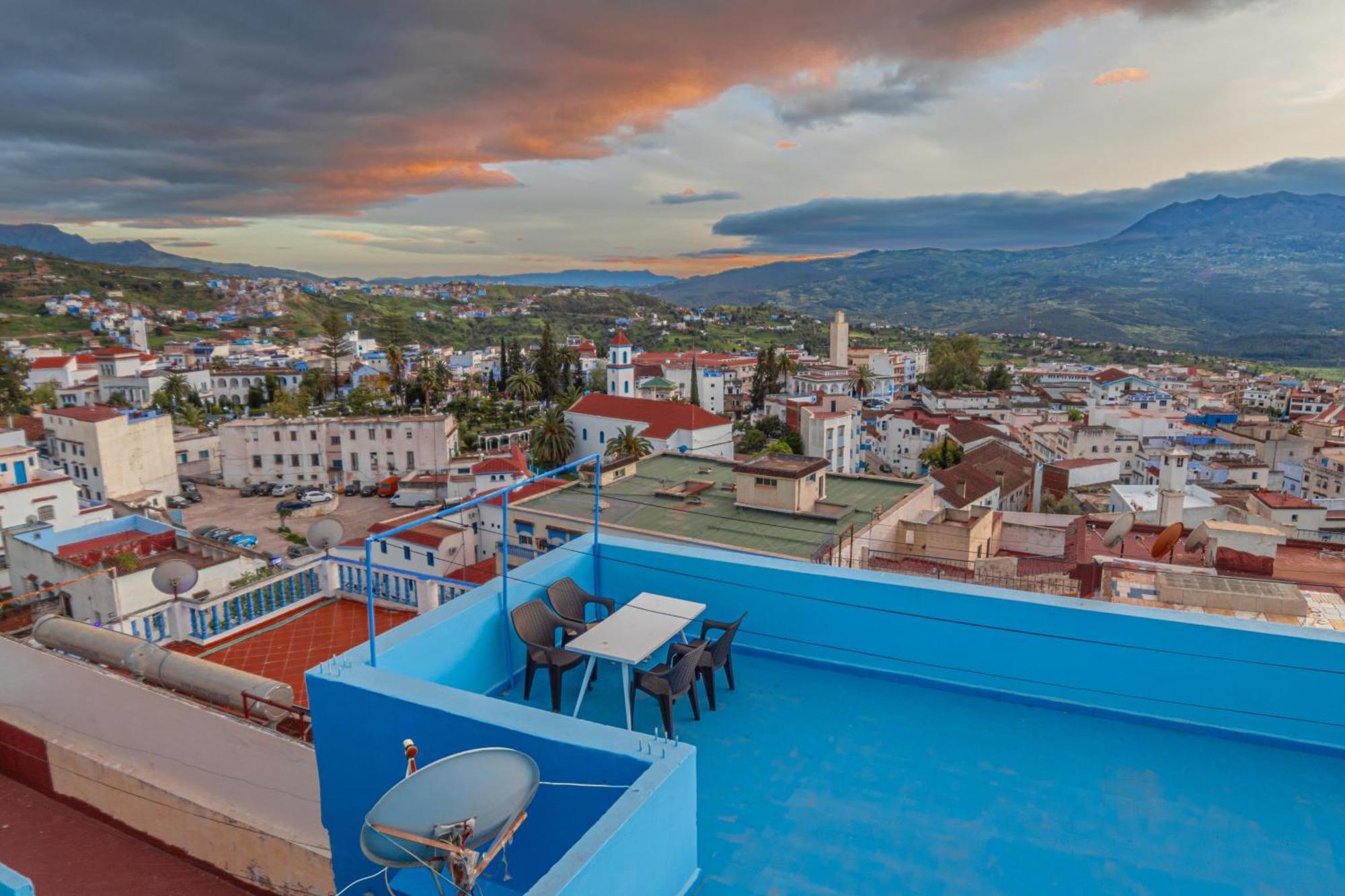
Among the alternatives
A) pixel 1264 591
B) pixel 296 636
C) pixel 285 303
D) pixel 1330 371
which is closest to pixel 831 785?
pixel 296 636

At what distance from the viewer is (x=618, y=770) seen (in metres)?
2.43

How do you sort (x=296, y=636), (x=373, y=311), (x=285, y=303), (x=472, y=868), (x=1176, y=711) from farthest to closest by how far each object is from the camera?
(x=373, y=311) → (x=285, y=303) → (x=296, y=636) → (x=1176, y=711) → (x=472, y=868)

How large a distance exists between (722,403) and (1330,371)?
415 feet

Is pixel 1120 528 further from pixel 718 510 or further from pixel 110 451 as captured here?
pixel 110 451

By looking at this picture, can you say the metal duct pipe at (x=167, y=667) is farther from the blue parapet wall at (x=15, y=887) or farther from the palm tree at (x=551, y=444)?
the palm tree at (x=551, y=444)

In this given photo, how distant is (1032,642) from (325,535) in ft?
21.3

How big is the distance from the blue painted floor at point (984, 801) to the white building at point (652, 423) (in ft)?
113

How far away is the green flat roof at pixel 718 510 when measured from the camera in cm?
1636

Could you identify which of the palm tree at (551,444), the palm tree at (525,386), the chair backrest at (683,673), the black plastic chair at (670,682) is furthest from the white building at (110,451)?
the chair backrest at (683,673)

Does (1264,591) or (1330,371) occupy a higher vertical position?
(1264,591)

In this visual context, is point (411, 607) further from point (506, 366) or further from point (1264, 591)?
point (506, 366)

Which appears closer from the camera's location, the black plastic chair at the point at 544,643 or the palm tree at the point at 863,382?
the black plastic chair at the point at 544,643

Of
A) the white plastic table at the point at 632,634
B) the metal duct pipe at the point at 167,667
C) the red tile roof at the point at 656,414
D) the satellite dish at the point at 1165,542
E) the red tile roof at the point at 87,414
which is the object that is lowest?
the red tile roof at the point at 656,414

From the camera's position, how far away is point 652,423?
136ft
